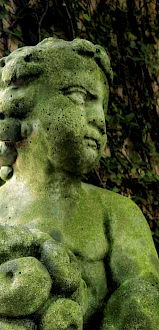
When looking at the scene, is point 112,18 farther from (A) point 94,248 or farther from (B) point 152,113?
(A) point 94,248

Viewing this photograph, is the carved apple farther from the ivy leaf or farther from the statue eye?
the ivy leaf

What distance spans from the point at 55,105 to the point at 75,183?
20 centimetres

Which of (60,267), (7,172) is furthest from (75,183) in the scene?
(60,267)

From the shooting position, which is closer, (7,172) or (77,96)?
(77,96)

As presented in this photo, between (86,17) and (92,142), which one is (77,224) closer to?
(92,142)

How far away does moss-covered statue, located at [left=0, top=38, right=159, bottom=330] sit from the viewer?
104 centimetres

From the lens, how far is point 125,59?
102 inches

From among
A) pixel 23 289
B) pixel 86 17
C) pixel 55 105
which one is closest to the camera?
pixel 23 289

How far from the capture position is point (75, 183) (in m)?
1.15

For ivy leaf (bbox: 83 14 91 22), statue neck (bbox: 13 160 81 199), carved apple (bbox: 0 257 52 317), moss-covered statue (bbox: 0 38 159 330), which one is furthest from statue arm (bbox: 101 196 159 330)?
ivy leaf (bbox: 83 14 91 22)

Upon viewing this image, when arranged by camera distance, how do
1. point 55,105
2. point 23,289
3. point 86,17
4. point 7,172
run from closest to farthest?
point 23,289 < point 55,105 < point 7,172 < point 86,17

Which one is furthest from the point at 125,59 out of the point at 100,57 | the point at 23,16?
the point at 100,57

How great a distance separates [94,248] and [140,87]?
67.9 inches

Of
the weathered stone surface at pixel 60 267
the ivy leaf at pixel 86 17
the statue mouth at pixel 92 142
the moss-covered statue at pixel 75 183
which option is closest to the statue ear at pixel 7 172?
the moss-covered statue at pixel 75 183
